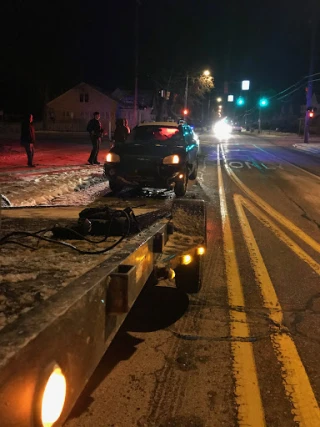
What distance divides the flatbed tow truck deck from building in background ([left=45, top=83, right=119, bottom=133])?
6057 cm

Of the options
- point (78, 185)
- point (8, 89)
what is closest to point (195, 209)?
point (78, 185)

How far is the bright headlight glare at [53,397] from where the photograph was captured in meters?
1.74

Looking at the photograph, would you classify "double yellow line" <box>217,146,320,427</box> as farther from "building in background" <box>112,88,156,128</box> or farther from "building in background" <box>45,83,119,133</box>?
"building in background" <box>45,83,119,133</box>

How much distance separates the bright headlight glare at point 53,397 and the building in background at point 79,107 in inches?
2450

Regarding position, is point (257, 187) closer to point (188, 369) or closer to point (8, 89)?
point (188, 369)

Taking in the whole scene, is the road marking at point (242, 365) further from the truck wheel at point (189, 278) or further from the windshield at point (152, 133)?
the windshield at point (152, 133)

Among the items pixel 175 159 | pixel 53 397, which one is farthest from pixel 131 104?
pixel 53 397

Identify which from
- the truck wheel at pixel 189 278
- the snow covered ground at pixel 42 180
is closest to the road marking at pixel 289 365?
the truck wheel at pixel 189 278

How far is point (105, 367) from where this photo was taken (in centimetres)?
353

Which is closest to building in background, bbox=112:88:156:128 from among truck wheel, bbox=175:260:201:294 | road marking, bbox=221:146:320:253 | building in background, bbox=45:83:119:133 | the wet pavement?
building in background, bbox=45:83:119:133

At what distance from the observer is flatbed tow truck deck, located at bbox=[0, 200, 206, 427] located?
5.37ft

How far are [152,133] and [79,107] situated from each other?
55470mm

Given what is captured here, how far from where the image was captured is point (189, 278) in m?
4.90

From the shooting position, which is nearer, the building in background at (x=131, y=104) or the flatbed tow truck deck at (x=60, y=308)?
the flatbed tow truck deck at (x=60, y=308)
